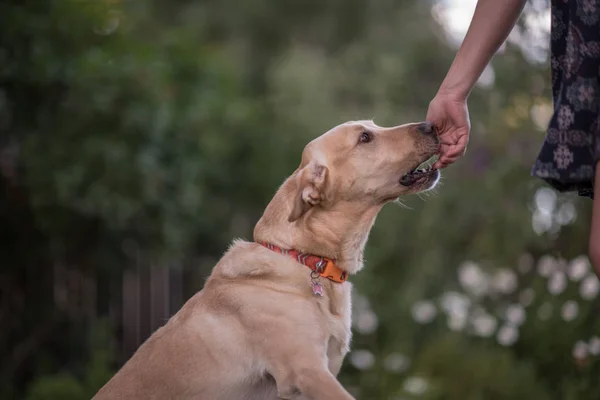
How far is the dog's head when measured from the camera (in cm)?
369

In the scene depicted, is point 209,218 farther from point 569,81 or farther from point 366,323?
point 569,81

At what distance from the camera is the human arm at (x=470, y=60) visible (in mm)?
2748

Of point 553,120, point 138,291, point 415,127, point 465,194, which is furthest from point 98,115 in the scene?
point 553,120

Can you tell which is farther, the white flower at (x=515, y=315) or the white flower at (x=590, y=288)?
the white flower at (x=515, y=315)

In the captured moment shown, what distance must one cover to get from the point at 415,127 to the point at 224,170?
729 cm

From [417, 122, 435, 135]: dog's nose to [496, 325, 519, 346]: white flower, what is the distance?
2.84 metres

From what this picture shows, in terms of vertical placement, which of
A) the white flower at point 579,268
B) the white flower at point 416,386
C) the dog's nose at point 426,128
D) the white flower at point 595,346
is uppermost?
the dog's nose at point 426,128

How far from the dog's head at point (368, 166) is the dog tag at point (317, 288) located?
1.13 feet

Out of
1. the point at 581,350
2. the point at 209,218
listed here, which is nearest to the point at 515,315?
the point at 581,350

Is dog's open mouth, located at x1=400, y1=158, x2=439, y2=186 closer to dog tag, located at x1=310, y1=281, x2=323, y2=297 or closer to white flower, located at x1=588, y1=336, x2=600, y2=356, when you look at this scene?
dog tag, located at x1=310, y1=281, x2=323, y2=297

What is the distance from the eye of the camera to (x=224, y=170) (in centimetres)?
1087

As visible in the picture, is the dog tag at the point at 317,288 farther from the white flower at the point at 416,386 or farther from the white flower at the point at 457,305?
the white flower at the point at 457,305

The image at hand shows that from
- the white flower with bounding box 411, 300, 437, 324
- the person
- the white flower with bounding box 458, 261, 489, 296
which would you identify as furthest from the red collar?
Answer: the white flower with bounding box 411, 300, 437, 324

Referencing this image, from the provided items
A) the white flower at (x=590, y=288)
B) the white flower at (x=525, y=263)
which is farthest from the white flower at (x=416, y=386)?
the white flower at (x=525, y=263)
